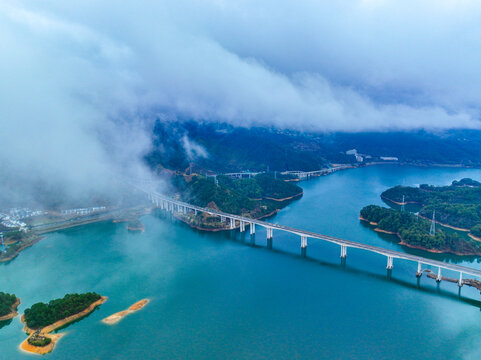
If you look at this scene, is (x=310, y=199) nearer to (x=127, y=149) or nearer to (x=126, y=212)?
(x=126, y=212)

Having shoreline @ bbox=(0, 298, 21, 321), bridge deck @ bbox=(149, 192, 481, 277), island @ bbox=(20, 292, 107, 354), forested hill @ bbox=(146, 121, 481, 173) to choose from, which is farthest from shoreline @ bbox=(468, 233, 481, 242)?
forested hill @ bbox=(146, 121, 481, 173)

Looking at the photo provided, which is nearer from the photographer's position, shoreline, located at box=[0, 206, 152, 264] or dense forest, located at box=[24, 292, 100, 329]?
dense forest, located at box=[24, 292, 100, 329]

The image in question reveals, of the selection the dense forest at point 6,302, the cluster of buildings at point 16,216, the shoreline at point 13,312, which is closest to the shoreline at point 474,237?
the shoreline at point 13,312

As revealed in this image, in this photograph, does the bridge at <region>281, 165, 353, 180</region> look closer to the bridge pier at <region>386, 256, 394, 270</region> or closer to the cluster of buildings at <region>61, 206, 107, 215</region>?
the cluster of buildings at <region>61, 206, 107, 215</region>

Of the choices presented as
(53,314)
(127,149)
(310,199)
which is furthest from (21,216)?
(310,199)

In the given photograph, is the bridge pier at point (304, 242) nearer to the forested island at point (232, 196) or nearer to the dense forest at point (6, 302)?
the forested island at point (232, 196)
